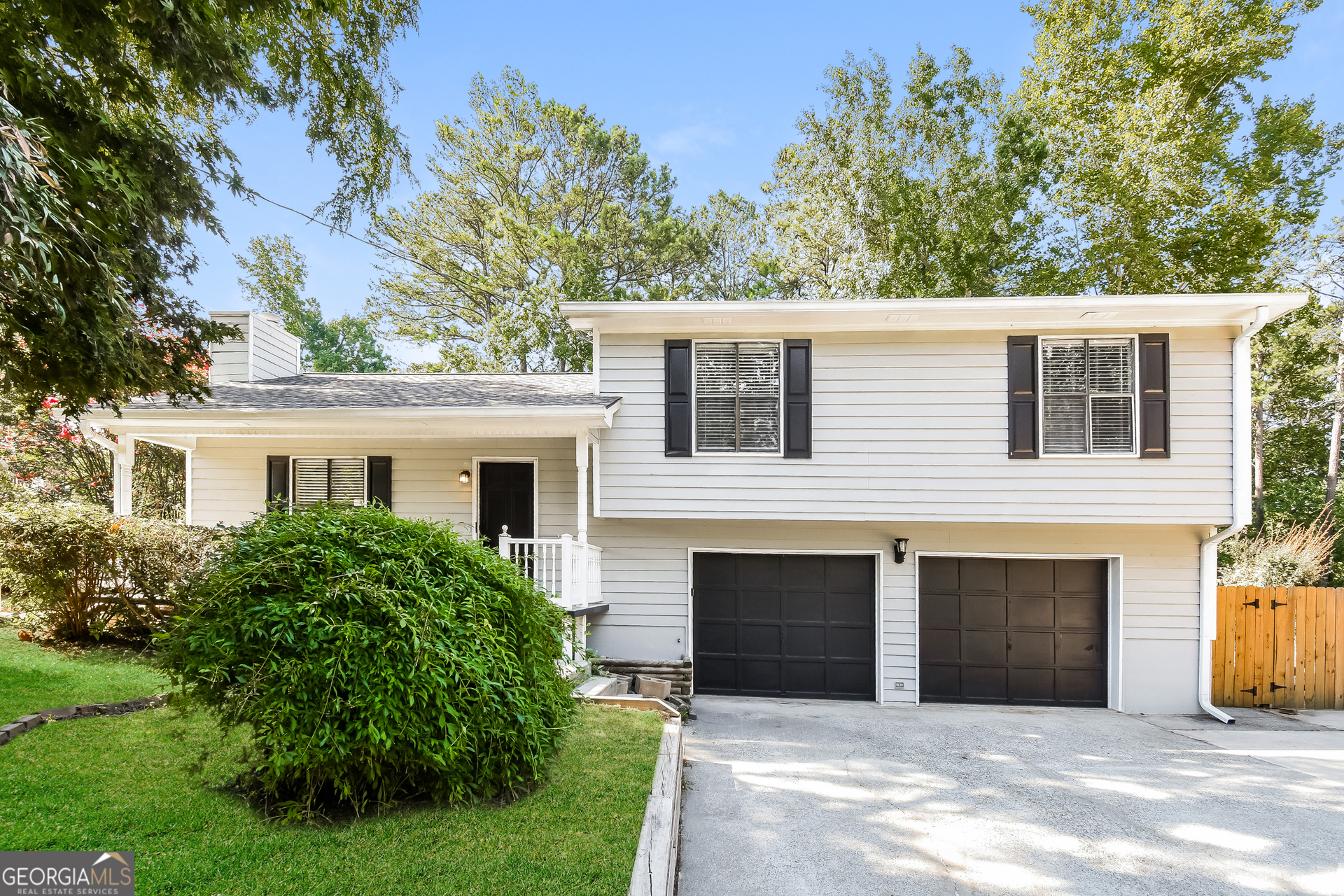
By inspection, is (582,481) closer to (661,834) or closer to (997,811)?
(661,834)

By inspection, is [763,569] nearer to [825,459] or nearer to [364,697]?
[825,459]

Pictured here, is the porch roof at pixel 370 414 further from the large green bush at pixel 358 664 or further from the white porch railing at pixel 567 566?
the large green bush at pixel 358 664

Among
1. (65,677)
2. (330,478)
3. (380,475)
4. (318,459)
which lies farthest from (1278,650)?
(65,677)

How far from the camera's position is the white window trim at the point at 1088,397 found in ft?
24.6

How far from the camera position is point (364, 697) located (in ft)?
10.5

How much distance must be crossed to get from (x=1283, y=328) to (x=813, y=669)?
50.0 ft

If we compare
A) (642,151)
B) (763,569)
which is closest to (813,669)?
(763,569)

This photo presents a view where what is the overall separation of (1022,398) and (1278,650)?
15.4 ft

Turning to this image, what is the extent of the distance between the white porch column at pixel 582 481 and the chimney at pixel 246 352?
5334 mm

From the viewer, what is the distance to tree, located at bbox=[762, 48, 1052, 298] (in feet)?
49.0

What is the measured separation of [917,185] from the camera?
615 inches

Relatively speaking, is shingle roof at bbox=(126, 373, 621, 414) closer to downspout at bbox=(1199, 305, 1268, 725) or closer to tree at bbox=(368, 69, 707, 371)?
downspout at bbox=(1199, 305, 1268, 725)

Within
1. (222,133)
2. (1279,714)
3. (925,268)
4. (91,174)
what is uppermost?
(925,268)

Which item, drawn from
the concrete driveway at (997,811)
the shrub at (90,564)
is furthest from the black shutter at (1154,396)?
the shrub at (90,564)
